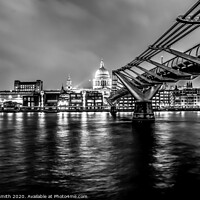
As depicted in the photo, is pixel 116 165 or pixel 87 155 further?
pixel 87 155

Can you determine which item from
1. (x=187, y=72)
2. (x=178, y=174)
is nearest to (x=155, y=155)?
(x=178, y=174)

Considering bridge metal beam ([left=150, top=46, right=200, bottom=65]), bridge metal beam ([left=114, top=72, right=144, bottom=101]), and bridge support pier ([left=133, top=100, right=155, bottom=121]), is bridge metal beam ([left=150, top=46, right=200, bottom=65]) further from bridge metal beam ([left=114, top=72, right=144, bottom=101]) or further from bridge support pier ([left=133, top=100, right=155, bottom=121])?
bridge support pier ([left=133, top=100, right=155, bottom=121])

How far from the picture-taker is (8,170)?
13391 mm

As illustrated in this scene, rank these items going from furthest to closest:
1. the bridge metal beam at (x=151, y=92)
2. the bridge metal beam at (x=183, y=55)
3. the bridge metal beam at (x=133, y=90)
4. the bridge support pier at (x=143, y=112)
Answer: the bridge support pier at (x=143, y=112), the bridge metal beam at (x=151, y=92), the bridge metal beam at (x=133, y=90), the bridge metal beam at (x=183, y=55)

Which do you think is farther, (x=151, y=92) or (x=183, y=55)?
(x=151, y=92)

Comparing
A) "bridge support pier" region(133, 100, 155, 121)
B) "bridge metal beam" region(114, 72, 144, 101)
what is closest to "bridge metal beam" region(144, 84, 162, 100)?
"bridge metal beam" region(114, 72, 144, 101)

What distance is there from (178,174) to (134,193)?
12.6 ft

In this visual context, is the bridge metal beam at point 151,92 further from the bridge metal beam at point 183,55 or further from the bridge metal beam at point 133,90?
the bridge metal beam at point 183,55

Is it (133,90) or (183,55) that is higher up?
(183,55)

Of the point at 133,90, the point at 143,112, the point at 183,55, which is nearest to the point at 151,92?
the point at 133,90

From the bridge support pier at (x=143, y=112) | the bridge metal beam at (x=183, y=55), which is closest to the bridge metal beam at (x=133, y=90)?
the bridge support pier at (x=143, y=112)

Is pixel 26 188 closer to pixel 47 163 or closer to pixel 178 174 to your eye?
pixel 47 163

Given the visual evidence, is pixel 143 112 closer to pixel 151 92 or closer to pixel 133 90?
pixel 151 92

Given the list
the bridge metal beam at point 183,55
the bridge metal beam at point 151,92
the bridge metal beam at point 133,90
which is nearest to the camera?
the bridge metal beam at point 183,55
